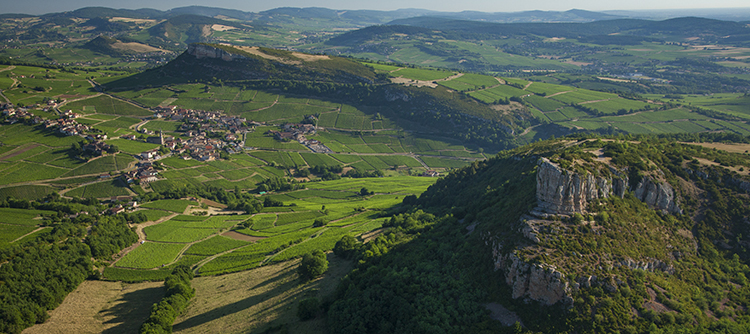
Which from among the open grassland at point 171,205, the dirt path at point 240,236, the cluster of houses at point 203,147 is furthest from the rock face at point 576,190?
the cluster of houses at point 203,147

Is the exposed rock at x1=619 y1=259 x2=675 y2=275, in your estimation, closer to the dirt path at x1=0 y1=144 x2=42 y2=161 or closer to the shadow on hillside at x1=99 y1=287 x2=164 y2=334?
the shadow on hillside at x1=99 y1=287 x2=164 y2=334

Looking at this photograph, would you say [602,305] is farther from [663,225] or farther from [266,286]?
[266,286]

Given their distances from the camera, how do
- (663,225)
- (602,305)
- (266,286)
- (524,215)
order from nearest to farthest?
1. (602,305)
2. (524,215)
3. (663,225)
4. (266,286)

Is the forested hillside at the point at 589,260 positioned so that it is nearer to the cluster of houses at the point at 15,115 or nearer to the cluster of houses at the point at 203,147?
the cluster of houses at the point at 203,147

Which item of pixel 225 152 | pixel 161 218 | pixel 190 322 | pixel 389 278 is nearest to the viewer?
pixel 389 278

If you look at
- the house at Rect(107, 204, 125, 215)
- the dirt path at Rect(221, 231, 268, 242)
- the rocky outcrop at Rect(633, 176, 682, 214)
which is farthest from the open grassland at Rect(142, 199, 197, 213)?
the rocky outcrop at Rect(633, 176, 682, 214)

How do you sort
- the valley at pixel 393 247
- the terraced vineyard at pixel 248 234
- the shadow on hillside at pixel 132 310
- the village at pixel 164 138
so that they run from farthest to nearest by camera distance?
the village at pixel 164 138
the terraced vineyard at pixel 248 234
the shadow on hillside at pixel 132 310
the valley at pixel 393 247

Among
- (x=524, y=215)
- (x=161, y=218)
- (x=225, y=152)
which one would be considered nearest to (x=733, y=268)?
(x=524, y=215)
